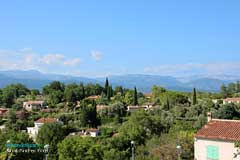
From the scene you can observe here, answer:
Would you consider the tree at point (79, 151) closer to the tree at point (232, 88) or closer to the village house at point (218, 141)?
the village house at point (218, 141)

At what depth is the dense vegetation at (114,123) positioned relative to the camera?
2728 cm

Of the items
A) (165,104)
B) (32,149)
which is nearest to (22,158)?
(32,149)

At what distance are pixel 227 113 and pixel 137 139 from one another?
13.8 m

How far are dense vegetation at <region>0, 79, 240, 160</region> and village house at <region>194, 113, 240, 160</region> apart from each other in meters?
3.92

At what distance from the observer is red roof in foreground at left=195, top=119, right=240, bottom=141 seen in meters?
20.8

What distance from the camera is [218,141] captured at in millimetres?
21078

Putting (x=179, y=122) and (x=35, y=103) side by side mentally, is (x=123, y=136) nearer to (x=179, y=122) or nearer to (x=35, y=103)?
(x=179, y=122)

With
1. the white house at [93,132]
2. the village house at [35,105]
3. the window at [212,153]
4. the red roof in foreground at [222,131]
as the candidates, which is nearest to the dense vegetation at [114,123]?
the white house at [93,132]

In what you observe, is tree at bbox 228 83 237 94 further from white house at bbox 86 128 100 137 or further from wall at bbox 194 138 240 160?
wall at bbox 194 138 240 160

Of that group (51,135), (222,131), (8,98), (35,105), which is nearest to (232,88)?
(35,105)

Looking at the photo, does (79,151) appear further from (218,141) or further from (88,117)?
(88,117)

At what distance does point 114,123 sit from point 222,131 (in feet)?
127

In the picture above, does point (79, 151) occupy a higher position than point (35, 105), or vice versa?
point (79, 151)

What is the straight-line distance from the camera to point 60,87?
307 ft
